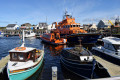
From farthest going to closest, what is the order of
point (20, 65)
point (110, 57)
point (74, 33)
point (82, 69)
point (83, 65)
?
point (74, 33)
point (110, 57)
point (82, 69)
point (83, 65)
point (20, 65)

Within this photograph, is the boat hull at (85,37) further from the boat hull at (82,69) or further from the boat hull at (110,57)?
the boat hull at (82,69)

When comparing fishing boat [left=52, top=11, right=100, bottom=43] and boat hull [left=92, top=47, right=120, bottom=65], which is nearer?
boat hull [left=92, top=47, right=120, bottom=65]

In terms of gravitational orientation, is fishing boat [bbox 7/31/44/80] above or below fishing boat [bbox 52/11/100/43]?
below

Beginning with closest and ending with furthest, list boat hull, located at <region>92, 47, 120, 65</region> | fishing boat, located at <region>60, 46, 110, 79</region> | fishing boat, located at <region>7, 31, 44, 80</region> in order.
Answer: fishing boat, located at <region>7, 31, 44, 80</region>
fishing boat, located at <region>60, 46, 110, 79</region>
boat hull, located at <region>92, 47, 120, 65</region>

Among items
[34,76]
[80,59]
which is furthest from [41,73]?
[80,59]

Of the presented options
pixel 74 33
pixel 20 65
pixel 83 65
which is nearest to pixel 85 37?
pixel 74 33

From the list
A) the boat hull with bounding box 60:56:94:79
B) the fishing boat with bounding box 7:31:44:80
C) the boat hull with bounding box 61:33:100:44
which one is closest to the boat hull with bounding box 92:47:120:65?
the boat hull with bounding box 60:56:94:79

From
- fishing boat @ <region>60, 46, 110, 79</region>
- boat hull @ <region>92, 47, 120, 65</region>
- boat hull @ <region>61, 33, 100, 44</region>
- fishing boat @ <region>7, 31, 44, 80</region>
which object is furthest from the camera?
boat hull @ <region>61, 33, 100, 44</region>

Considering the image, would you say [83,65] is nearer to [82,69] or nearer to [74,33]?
[82,69]

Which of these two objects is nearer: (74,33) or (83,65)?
(83,65)

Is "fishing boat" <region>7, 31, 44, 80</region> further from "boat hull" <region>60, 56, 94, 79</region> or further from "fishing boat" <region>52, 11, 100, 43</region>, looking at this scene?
"fishing boat" <region>52, 11, 100, 43</region>

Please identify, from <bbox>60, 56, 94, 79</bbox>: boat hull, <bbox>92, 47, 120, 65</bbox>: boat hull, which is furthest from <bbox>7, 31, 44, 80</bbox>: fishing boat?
<bbox>92, 47, 120, 65</bbox>: boat hull

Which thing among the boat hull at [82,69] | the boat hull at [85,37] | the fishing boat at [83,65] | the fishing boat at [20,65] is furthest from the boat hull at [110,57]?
the boat hull at [85,37]

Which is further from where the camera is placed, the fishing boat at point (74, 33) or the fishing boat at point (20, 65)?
the fishing boat at point (74, 33)
